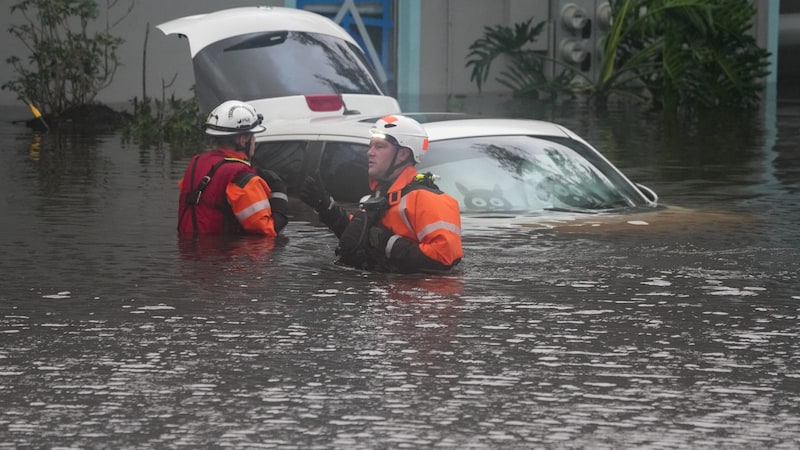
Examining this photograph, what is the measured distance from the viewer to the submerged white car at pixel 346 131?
11883 mm

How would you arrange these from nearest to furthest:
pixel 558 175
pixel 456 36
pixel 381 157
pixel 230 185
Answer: pixel 381 157
pixel 230 185
pixel 558 175
pixel 456 36

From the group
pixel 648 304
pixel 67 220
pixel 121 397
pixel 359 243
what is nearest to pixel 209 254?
pixel 359 243

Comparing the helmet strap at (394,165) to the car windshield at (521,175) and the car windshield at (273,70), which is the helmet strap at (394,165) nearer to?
the car windshield at (521,175)

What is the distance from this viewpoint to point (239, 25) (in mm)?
15664

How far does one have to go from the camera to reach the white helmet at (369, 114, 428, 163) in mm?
9672

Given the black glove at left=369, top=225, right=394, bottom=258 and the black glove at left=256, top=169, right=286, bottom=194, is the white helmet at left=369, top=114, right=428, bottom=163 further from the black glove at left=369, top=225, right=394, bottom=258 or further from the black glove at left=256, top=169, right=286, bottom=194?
the black glove at left=256, top=169, right=286, bottom=194

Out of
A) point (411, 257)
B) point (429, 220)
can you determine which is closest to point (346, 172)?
point (411, 257)

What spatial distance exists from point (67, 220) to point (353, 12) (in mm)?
19143

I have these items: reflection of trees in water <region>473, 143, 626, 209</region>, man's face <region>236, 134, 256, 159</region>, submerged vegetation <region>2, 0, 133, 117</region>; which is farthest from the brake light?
submerged vegetation <region>2, 0, 133, 117</region>

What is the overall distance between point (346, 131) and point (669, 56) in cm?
1713

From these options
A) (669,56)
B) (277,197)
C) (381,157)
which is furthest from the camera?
(669,56)

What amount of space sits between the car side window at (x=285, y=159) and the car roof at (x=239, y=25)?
2.33m

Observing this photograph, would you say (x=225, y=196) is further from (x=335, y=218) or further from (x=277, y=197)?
(x=335, y=218)

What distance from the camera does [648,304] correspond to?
9.17 metres
